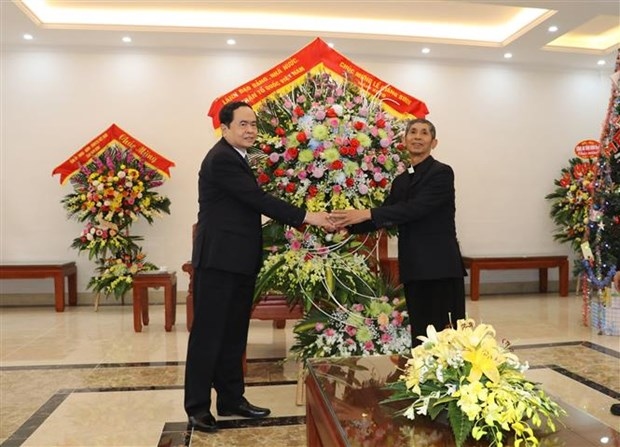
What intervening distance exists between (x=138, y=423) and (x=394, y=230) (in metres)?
1.75

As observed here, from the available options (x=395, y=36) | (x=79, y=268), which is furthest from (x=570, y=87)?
(x=79, y=268)

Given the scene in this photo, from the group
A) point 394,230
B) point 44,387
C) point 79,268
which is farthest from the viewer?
point 79,268

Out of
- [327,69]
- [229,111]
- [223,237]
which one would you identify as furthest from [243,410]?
[327,69]

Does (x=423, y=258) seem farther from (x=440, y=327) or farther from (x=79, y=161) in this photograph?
(x=79, y=161)

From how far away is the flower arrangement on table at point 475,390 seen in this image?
1.24 m

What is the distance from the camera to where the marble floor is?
107 inches

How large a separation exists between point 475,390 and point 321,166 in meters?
1.57

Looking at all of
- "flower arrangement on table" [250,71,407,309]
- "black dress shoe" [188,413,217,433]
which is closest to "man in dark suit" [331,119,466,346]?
"flower arrangement on table" [250,71,407,309]

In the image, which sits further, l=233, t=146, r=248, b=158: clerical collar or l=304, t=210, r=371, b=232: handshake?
l=233, t=146, r=248, b=158: clerical collar

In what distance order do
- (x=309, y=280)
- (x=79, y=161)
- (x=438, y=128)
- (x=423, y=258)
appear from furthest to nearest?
(x=438, y=128) < (x=79, y=161) < (x=309, y=280) < (x=423, y=258)

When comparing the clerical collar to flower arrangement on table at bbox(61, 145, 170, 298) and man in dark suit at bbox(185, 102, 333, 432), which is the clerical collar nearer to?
man in dark suit at bbox(185, 102, 333, 432)

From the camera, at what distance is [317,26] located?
6.55 m

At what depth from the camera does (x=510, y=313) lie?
19.6 ft

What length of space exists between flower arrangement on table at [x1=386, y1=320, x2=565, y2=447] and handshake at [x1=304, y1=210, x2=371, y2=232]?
1.24m
